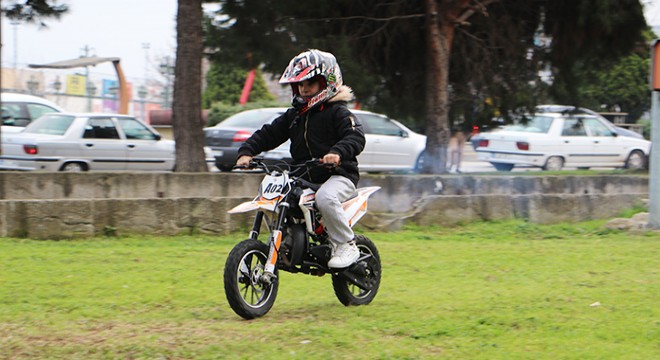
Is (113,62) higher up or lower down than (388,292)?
higher up

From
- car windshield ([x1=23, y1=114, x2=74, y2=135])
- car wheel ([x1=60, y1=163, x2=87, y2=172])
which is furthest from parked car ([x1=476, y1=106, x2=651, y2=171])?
car windshield ([x1=23, y1=114, x2=74, y2=135])

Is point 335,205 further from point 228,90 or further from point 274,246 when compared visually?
point 228,90

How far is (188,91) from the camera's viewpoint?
49.8 feet

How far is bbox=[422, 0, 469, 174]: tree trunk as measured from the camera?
16.3 meters

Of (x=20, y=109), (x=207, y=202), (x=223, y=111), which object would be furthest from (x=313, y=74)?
(x=223, y=111)

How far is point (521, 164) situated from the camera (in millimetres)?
24750

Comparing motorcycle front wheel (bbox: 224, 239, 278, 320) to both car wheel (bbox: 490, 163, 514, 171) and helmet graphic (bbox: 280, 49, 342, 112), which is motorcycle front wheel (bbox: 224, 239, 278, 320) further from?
car wheel (bbox: 490, 163, 514, 171)

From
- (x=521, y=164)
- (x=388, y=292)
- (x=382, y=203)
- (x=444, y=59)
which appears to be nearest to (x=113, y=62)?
Answer: (x=521, y=164)

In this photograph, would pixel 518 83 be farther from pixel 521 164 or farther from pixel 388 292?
pixel 388 292

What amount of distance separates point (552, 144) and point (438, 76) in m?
9.37

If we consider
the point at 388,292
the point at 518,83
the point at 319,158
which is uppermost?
the point at 518,83

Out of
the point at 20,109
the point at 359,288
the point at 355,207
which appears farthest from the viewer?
the point at 20,109

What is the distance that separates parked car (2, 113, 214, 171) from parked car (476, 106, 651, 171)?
28.2 feet

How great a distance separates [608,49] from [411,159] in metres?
5.82
